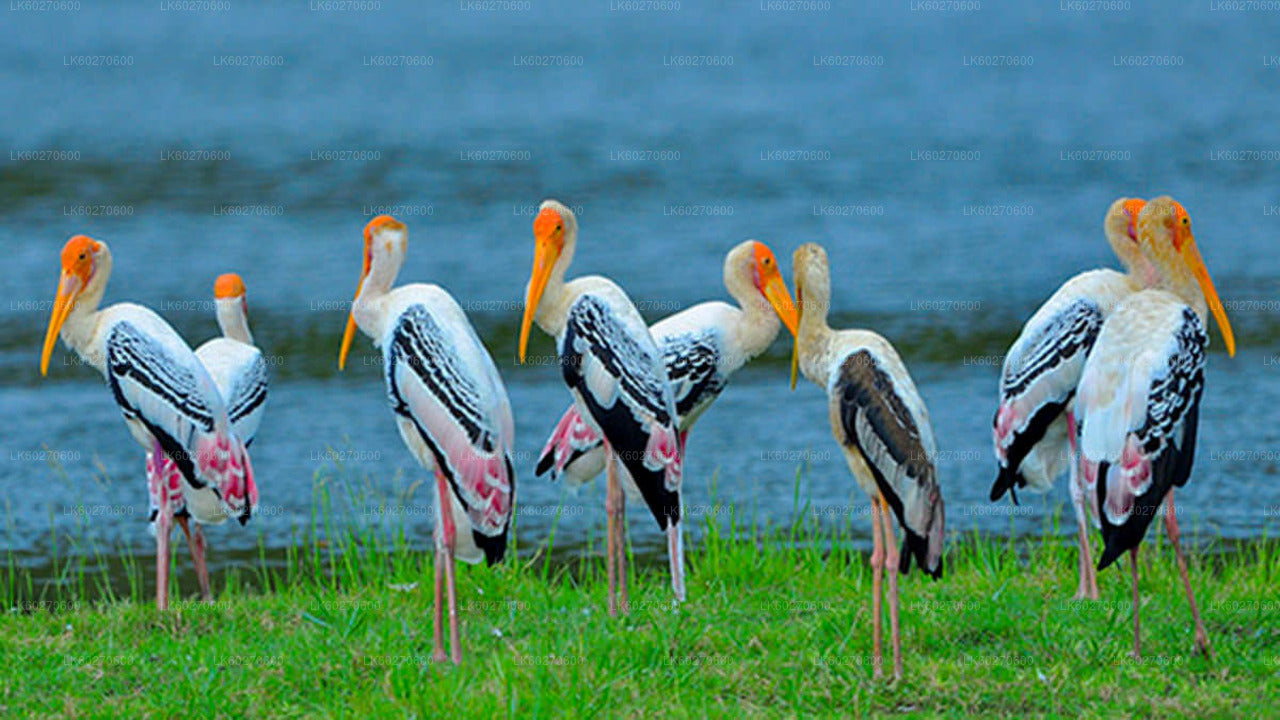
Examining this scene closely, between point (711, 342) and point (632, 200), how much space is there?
9.92 m

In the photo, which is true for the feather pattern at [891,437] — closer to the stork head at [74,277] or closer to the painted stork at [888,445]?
the painted stork at [888,445]

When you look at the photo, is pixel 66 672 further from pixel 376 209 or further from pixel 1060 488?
pixel 376 209

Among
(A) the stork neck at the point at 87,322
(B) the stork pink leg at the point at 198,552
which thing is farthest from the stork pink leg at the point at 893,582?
(A) the stork neck at the point at 87,322

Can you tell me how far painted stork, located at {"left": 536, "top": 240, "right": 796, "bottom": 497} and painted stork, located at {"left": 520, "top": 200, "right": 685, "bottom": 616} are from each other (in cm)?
51

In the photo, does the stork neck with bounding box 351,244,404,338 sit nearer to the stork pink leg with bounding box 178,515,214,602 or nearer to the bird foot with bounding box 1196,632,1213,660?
the stork pink leg with bounding box 178,515,214,602

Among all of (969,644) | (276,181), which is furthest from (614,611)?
(276,181)

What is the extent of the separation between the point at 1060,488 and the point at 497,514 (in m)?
4.65

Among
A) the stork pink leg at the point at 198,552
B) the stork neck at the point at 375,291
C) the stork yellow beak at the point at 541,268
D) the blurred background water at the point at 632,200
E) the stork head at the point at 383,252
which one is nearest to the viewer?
the stork neck at the point at 375,291

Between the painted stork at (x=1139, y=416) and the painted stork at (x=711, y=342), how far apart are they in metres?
1.73

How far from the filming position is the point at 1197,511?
8789 millimetres

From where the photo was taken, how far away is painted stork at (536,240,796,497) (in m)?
7.32

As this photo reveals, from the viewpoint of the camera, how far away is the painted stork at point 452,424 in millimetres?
5898

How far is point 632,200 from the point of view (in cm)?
1720

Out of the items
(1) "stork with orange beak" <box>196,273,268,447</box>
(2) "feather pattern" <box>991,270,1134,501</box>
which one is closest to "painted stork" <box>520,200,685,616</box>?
(2) "feather pattern" <box>991,270,1134,501</box>
